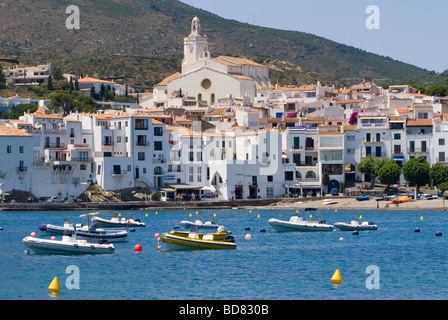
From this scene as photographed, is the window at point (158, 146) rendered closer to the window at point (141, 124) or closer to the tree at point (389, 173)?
the window at point (141, 124)

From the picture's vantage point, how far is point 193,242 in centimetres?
5009

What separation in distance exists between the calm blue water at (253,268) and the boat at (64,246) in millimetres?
497

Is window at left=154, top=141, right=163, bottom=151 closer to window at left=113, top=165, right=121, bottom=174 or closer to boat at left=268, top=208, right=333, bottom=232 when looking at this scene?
window at left=113, top=165, right=121, bottom=174

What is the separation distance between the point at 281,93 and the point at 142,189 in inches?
1865

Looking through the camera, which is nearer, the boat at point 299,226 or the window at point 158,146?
the boat at point 299,226

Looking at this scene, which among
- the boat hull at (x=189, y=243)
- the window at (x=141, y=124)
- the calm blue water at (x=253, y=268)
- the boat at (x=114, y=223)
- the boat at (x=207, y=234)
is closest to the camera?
the calm blue water at (x=253, y=268)

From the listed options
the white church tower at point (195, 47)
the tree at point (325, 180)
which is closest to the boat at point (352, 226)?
the tree at point (325, 180)

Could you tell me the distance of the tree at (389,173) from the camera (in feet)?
294

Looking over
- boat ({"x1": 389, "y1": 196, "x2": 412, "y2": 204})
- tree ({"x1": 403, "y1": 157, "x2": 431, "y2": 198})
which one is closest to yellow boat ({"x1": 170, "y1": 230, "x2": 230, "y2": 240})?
boat ({"x1": 389, "y1": 196, "x2": 412, "y2": 204})

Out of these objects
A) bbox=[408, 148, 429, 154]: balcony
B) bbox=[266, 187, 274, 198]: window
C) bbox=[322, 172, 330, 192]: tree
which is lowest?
bbox=[266, 187, 274, 198]: window

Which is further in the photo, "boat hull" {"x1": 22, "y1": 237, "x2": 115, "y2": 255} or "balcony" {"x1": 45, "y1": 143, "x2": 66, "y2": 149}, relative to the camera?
"balcony" {"x1": 45, "y1": 143, "x2": 66, "y2": 149}

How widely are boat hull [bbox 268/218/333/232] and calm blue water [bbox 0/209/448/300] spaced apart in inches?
26.2

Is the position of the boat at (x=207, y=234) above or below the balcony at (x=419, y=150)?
below

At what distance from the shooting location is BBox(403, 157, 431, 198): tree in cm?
8912
